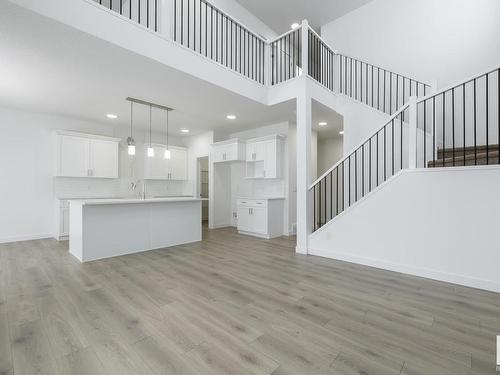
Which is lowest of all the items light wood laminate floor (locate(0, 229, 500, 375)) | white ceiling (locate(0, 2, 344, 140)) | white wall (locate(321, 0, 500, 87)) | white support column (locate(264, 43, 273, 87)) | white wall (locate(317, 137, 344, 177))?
light wood laminate floor (locate(0, 229, 500, 375))

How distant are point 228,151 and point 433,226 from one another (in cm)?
488

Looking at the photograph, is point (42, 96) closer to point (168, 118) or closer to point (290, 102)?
point (168, 118)

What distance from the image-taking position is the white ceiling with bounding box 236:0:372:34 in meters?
6.29

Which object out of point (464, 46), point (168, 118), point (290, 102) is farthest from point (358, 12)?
point (168, 118)

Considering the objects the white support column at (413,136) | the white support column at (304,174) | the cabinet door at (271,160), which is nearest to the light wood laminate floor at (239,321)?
the white support column at (304,174)

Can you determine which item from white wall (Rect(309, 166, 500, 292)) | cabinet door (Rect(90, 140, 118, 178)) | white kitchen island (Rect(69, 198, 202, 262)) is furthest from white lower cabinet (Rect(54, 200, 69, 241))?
white wall (Rect(309, 166, 500, 292))

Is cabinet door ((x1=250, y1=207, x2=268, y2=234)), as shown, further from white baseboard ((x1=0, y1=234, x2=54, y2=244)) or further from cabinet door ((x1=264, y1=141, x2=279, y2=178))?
white baseboard ((x1=0, y1=234, x2=54, y2=244))

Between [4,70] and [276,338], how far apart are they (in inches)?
192

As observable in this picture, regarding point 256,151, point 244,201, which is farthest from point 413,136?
point 244,201

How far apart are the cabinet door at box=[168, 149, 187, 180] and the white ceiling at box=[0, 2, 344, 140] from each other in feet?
4.68

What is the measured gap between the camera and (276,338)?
1.88 meters

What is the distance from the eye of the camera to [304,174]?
14.2ft

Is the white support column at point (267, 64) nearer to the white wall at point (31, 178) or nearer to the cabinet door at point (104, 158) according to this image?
the cabinet door at point (104, 158)

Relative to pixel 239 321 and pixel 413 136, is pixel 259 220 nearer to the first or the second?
pixel 413 136
